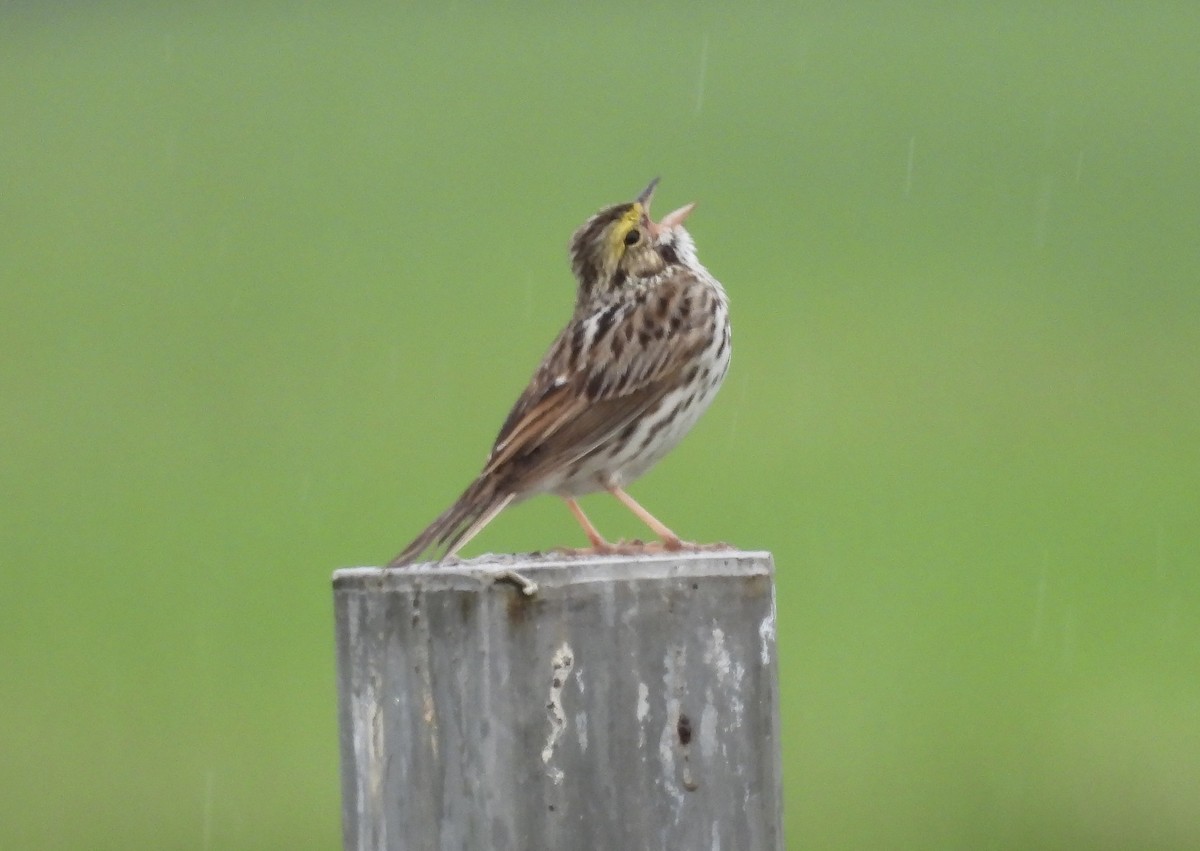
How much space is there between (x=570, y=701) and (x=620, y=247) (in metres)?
2.72

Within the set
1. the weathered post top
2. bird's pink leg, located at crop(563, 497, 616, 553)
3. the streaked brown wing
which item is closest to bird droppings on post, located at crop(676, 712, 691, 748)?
the weathered post top

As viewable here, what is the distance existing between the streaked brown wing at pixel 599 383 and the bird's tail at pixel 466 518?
110 mm

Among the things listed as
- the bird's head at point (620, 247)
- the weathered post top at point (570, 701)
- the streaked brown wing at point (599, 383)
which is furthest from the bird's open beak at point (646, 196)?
the weathered post top at point (570, 701)

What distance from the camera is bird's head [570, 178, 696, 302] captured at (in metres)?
5.56

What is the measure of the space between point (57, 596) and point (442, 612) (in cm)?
843

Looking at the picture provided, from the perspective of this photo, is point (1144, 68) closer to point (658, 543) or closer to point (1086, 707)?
point (1086, 707)

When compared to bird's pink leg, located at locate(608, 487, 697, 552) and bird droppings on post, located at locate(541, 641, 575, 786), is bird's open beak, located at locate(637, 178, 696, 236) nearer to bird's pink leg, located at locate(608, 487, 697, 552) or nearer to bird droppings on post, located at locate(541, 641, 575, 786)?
bird's pink leg, located at locate(608, 487, 697, 552)

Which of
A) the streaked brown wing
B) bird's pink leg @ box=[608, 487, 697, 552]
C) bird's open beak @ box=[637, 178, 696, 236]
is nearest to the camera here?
bird's pink leg @ box=[608, 487, 697, 552]

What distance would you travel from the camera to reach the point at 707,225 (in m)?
13.9

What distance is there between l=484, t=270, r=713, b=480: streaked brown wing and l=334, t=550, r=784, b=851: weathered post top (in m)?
1.58

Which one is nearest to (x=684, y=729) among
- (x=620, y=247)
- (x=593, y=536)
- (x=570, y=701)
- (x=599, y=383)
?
(x=570, y=701)

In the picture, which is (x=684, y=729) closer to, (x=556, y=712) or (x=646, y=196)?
(x=556, y=712)

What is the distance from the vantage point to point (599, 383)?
5035 millimetres

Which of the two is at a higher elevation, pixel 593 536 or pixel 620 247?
pixel 620 247
